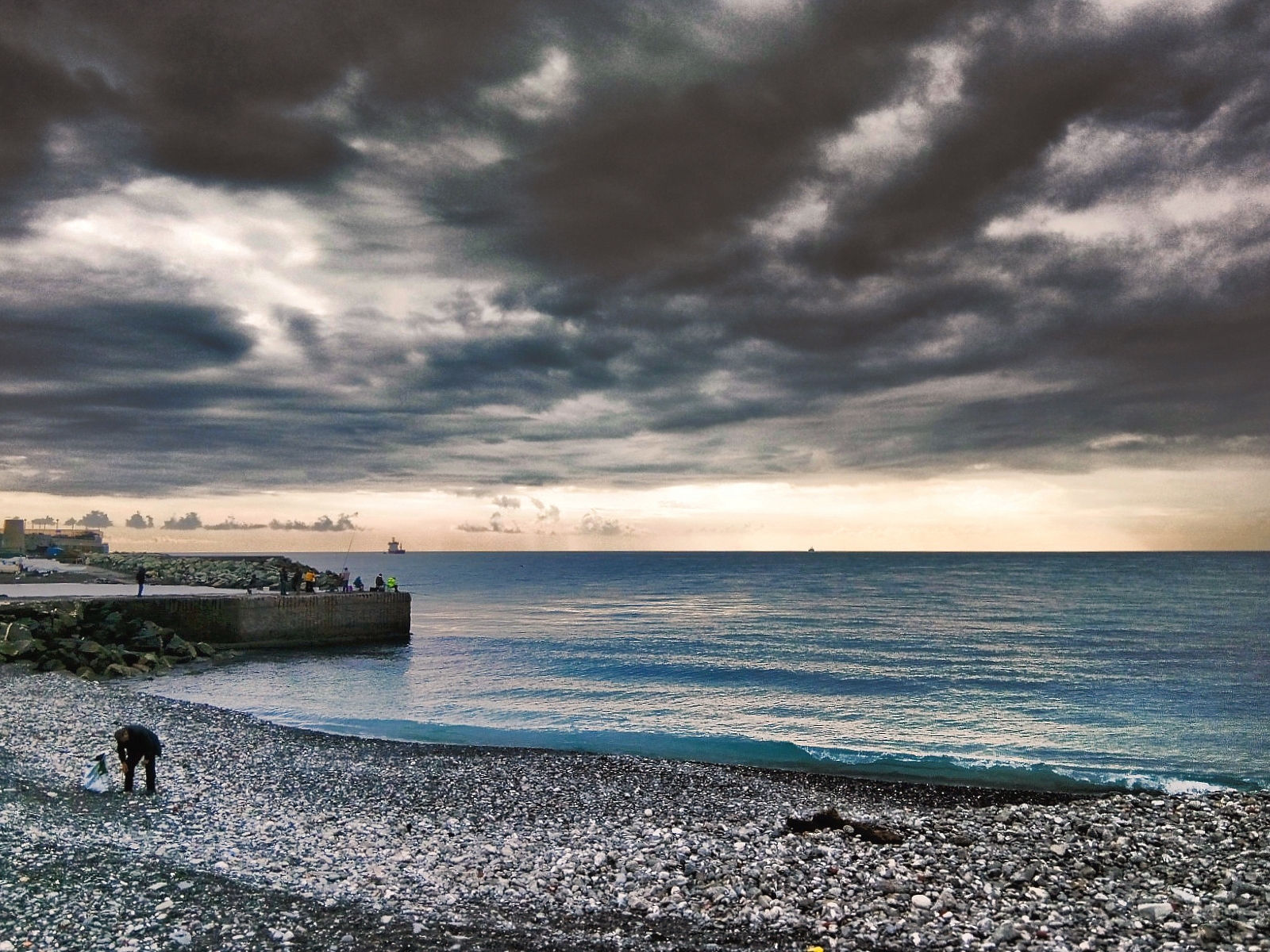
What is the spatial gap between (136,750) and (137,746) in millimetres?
96

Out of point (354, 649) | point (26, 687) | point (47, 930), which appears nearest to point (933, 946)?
point (47, 930)

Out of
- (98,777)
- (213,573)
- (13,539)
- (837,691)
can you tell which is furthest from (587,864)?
(13,539)

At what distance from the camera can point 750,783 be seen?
2239cm

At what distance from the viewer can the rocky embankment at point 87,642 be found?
1400 inches

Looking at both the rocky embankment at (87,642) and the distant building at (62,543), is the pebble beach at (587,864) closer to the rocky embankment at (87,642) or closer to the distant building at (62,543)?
the rocky embankment at (87,642)

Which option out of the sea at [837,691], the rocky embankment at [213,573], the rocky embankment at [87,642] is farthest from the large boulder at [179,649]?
the rocky embankment at [213,573]

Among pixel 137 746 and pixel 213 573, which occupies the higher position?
pixel 213 573

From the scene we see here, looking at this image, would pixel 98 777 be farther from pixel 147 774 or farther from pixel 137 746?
pixel 137 746

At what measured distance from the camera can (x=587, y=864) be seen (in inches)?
552

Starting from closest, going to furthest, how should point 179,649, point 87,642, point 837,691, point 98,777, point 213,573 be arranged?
point 98,777 → point 87,642 → point 837,691 → point 179,649 → point 213,573

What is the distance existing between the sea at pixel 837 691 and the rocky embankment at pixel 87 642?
265 centimetres

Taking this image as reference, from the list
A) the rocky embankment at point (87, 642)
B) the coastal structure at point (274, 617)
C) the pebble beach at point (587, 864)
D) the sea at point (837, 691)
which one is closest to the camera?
the pebble beach at point (587, 864)

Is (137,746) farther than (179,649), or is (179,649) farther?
(179,649)

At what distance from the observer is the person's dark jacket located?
17.5 metres
